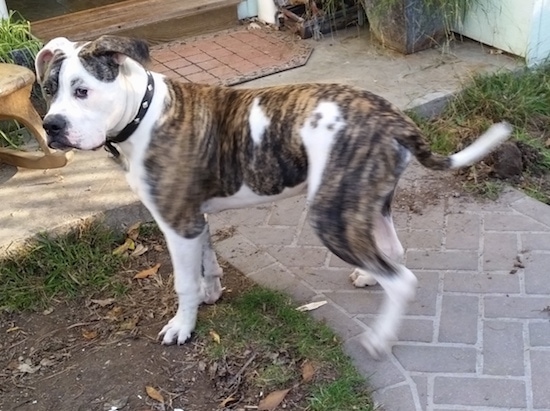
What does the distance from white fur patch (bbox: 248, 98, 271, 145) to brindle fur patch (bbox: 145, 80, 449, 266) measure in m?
0.02

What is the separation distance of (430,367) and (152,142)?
5.05 feet

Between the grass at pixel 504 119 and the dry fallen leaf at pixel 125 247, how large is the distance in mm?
1992

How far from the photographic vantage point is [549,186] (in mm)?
4746

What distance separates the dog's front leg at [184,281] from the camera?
3.45 m

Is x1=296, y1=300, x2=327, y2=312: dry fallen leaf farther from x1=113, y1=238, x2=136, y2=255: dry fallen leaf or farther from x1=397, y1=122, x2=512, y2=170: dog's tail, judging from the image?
x1=113, y1=238, x2=136, y2=255: dry fallen leaf

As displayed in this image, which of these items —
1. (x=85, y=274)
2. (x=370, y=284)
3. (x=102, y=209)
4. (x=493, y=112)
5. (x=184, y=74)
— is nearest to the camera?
(x=370, y=284)

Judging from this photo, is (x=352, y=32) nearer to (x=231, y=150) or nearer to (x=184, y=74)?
(x=184, y=74)

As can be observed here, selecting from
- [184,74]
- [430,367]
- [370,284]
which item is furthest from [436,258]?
[184,74]

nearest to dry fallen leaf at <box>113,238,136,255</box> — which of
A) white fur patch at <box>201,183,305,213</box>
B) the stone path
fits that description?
the stone path

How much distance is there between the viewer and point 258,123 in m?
3.31

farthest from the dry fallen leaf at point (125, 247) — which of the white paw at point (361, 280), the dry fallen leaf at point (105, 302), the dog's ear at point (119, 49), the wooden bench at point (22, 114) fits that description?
the dog's ear at point (119, 49)

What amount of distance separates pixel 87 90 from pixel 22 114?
182 centimetres

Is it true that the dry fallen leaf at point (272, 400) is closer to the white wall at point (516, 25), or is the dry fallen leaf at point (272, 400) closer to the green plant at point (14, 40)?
the green plant at point (14, 40)

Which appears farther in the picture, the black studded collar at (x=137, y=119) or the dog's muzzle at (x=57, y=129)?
the black studded collar at (x=137, y=119)
